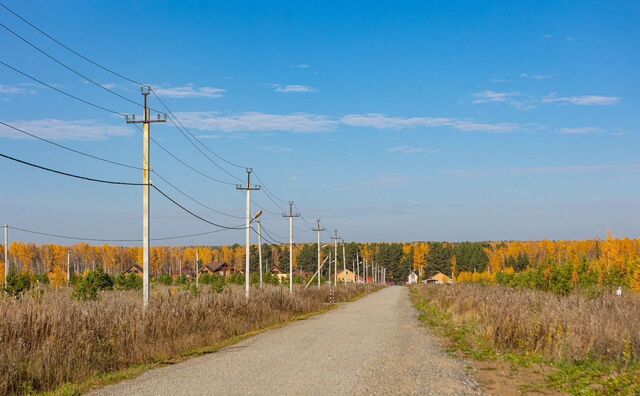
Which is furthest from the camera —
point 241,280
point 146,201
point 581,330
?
point 241,280

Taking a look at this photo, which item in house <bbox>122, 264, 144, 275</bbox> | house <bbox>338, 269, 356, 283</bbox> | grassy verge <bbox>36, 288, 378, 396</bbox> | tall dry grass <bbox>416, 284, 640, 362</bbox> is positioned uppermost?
tall dry grass <bbox>416, 284, 640, 362</bbox>

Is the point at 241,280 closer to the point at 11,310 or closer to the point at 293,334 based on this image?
the point at 293,334

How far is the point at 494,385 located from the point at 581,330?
367cm

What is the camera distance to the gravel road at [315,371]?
10.8m

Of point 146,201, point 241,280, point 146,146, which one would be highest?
point 146,146

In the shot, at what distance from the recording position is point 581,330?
1420 centimetres

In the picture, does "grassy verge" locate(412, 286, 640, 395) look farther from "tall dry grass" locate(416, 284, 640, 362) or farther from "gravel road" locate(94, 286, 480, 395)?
"gravel road" locate(94, 286, 480, 395)

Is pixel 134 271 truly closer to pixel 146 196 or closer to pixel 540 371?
pixel 146 196

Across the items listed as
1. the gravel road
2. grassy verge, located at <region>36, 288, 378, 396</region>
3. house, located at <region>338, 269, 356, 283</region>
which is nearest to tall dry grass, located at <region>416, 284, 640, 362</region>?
the gravel road

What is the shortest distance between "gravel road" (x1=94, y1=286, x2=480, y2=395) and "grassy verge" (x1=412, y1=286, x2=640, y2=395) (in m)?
0.58

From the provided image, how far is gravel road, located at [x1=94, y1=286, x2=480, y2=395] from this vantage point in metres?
10.8

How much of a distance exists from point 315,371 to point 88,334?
16.4 ft

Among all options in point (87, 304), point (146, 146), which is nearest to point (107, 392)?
point (87, 304)

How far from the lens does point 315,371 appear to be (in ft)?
42.0
